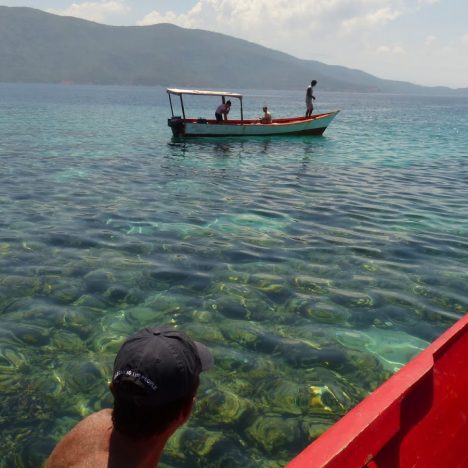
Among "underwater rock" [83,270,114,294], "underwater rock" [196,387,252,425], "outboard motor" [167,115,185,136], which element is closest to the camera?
"underwater rock" [196,387,252,425]

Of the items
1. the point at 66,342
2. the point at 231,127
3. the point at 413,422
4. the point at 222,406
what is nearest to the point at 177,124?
the point at 231,127

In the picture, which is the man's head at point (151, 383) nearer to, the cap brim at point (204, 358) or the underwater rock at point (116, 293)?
the cap brim at point (204, 358)

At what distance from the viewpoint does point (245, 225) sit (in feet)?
39.2

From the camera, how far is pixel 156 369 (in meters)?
2.34

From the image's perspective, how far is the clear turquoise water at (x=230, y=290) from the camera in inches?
207

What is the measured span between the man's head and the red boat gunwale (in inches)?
36.8

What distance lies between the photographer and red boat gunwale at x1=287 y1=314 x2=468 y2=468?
3.06 m

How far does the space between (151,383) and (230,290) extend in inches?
230

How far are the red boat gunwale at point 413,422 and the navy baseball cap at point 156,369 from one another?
0.98m

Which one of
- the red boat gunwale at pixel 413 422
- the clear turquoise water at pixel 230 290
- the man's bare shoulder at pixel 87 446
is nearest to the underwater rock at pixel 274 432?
the clear turquoise water at pixel 230 290

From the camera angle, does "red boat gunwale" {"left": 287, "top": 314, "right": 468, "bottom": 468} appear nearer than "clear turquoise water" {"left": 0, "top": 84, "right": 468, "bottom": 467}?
Yes

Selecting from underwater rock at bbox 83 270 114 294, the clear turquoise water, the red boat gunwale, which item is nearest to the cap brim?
the red boat gunwale

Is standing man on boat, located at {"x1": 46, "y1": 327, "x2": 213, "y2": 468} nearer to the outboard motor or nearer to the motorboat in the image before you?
the motorboat

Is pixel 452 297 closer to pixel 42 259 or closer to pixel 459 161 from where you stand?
pixel 42 259
